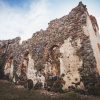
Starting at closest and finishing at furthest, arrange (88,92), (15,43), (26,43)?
1. (88,92)
2. (26,43)
3. (15,43)

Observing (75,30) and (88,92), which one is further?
(75,30)

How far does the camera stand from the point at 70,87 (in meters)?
12.5

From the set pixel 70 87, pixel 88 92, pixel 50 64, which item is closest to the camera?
pixel 88 92

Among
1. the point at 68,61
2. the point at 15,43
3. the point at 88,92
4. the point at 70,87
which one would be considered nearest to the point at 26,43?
the point at 15,43

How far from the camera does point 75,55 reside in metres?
12.9

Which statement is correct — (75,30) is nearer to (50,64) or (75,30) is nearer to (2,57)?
(50,64)

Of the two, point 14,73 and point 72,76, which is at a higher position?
point 14,73

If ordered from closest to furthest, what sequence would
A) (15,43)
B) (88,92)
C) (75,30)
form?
(88,92) → (75,30) → (15,43)

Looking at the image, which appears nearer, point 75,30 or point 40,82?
point 75,30

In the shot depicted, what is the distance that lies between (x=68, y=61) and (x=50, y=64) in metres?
1.80

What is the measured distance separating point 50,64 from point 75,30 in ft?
10.1

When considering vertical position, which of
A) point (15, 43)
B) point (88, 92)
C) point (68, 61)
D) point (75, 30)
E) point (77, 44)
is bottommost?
point (88, 92)

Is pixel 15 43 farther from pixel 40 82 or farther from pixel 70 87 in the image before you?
pixel 70 87

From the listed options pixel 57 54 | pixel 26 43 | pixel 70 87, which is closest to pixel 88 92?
pixel 70 87
